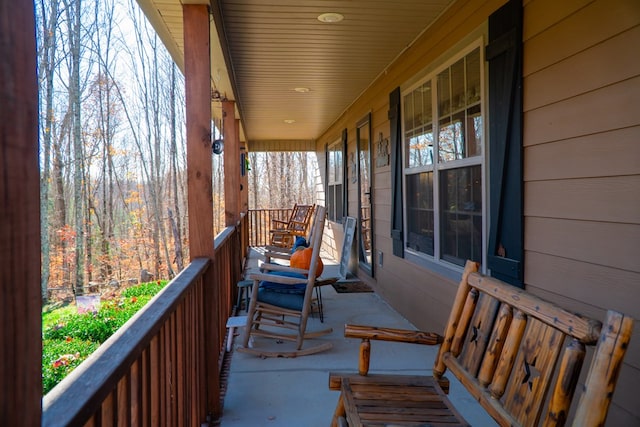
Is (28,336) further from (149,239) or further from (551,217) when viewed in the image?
(149,239)

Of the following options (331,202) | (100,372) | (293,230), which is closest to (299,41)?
(100,372)

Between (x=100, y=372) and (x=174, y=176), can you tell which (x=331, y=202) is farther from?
(x=100, y=372)

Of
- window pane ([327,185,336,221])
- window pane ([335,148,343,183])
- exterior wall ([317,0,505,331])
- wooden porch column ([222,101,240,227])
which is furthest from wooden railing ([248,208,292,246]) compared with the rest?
wooden porch column ([222,101,240,227])

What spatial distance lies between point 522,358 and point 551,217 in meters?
0.93

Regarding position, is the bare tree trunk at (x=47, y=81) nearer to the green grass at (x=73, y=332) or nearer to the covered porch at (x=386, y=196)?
the green grass at (x=73, y=332)

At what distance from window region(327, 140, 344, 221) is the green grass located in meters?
3.45

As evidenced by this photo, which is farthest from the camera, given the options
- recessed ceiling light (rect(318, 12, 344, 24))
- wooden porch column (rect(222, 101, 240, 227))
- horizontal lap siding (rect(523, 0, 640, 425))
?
wooden porch column (rect(222, 101, 240, 227))

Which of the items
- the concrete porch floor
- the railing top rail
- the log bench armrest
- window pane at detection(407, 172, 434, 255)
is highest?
window pane at detection(407, 172, 434, 255)

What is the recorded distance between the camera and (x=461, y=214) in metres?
3.11

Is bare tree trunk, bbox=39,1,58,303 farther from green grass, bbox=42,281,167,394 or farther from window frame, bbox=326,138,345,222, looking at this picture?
window frame, bbox=326,138,345,222

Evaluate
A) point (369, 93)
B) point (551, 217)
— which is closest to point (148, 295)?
point (369, 93)

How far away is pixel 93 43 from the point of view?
7855 mm

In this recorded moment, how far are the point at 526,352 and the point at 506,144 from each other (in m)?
1.34

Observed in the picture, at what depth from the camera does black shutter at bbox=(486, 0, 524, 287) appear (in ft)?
7.61
